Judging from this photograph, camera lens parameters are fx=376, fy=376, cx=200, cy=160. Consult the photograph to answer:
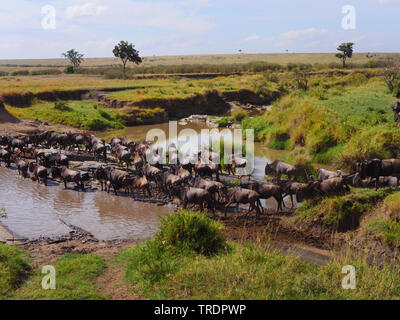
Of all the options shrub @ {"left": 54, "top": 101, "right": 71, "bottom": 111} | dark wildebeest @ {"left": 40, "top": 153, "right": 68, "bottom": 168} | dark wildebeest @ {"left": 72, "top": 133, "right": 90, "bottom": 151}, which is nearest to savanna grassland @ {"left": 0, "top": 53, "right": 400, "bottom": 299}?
dark wildebeest @ {"left": 40, "top": 153, "right": 68, "bottom": 168}

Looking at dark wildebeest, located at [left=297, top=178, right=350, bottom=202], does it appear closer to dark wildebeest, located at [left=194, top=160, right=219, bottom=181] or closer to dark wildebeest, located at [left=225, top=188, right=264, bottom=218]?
dark wildebeest, located at [left=225, top=188, right=264, bottom=218]

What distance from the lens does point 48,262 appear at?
307 inches

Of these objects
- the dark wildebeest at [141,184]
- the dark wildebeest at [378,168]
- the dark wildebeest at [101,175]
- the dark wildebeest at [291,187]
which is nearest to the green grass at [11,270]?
the dark wildebeest at [141,184]

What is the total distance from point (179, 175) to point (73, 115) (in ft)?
58.5

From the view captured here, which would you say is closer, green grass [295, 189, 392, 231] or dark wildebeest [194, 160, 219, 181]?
green grass [295, 189, 392, 231]

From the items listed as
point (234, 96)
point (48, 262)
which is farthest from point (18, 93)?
point (48, 262)

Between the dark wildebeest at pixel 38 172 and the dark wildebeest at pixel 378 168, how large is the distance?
11377mm

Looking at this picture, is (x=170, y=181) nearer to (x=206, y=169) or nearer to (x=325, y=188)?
(x=206, y=169)

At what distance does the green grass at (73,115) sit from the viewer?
27.2m

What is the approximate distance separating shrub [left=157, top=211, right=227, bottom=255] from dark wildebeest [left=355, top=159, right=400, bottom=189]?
578 cm

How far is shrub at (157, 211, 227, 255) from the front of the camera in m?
7.68

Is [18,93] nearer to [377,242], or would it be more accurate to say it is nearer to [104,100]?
[104,100]

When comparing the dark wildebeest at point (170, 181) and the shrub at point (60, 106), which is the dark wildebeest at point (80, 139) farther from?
the shrub at point (60, 106)

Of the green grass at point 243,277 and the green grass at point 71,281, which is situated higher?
the green grass at point 243,277
